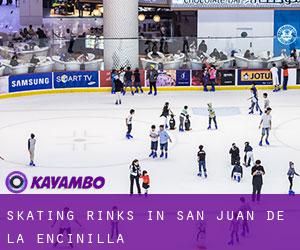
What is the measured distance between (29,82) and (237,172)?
1721 cm

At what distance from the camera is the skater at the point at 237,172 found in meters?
20.5

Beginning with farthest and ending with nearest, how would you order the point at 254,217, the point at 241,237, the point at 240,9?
the point at 240,9 → the point at 254,217 → the point at 241,237

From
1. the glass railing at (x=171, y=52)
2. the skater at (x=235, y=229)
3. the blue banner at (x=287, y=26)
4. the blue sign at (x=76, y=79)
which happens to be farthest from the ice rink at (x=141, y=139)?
the blue banner at (x=287, y=26)

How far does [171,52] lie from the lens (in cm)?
3788

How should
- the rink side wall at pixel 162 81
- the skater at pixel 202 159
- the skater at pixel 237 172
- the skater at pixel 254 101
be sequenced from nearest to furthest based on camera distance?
1. the skater at pixel 237 172
2. the skater at pixel 202 159
3. the skater at pixel 254 101
4. the rink side wall at pixel 162 81

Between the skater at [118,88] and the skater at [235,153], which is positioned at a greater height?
the skater at [118,88]

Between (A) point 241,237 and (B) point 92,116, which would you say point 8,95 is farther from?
(A) point 241,237

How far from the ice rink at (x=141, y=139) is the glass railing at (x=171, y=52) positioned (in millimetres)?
2051

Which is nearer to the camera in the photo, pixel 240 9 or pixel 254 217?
pixel 254 217

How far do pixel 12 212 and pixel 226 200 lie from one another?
524 cm

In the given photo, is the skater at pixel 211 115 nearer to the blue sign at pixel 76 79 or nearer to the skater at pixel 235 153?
the skater at pixel 235 153

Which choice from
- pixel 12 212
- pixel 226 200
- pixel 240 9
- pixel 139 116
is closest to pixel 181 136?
pixel 139 116

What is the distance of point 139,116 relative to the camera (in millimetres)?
30094

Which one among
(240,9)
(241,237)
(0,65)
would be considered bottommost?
(241,237)
